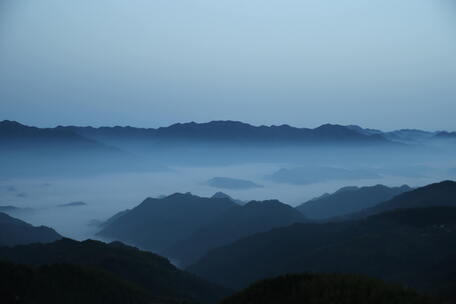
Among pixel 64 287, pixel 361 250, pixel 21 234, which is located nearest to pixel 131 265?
pixel 64 287

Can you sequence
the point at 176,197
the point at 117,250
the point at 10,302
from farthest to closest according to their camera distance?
the point at 176,197 < the point at 117,250 < the point at 10,302

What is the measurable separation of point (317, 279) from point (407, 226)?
66082mm

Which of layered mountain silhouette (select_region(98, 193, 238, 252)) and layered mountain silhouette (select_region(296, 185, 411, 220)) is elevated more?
layered mountain silhouette (select_region(296, 185, 411, 220))

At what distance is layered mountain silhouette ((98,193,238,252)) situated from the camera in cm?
14025

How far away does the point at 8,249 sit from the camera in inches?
2955

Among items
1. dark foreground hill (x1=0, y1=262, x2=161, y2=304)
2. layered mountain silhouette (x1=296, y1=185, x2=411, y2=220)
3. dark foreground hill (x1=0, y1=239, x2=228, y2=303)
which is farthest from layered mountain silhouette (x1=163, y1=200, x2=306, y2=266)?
dark foreground hill (x1=0, y1=262, x2=161, y2=304)

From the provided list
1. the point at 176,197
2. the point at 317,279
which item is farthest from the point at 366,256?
the point at 176,197

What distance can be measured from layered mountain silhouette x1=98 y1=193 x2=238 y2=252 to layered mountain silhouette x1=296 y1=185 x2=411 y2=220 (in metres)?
32.2

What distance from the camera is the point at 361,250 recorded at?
67.6 metres

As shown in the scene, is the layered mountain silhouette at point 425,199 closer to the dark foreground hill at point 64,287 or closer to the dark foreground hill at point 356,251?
the dark foreground hill at point 356,251

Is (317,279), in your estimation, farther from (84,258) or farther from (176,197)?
(176,197)

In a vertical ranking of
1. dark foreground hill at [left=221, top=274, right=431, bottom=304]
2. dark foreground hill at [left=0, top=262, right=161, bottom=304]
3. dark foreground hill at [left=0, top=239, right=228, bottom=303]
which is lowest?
dark foreground hill at [left=0, top=239, right=228, bottom=303]

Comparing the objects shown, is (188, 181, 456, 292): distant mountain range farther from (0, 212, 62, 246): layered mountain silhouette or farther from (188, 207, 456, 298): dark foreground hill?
(0, 212, 62, 246): layered mountain silhouette

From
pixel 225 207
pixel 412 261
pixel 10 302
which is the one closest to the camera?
pixel 10 302
